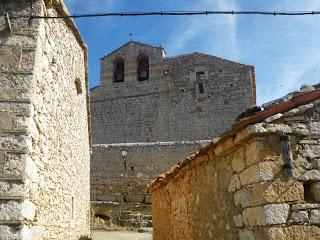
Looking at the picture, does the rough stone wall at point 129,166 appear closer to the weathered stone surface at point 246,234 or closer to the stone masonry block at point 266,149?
the weathered stone surface at point 246,234

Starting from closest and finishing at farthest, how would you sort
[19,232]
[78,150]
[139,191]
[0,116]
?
1. [19,232]
2. [0,116]
3. [78,150]
4. [139,191]

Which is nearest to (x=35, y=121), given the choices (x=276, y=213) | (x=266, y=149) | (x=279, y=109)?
(x=266, y=149)

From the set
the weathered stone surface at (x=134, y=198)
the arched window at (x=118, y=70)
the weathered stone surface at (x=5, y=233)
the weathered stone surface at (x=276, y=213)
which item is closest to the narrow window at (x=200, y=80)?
the arched window at (x=118, y=70)

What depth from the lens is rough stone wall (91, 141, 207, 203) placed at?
15750 mm

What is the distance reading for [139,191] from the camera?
15.7m

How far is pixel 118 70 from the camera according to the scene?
24344mm

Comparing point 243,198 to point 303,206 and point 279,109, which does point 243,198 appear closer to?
point 303,206

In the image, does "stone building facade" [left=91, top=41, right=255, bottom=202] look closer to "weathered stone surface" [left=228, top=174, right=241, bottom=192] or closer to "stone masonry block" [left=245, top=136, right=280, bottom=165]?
"weathered stone surface" [left=228, top=174, right=241, bottom=192]

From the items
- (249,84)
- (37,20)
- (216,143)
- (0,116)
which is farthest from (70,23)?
(249,84)

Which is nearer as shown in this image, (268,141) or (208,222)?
(268,141)

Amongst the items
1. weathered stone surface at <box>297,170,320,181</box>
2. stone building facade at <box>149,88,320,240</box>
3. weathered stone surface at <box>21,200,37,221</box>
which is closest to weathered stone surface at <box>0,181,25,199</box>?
weathered stone surface at <box>21,200,37,221</box>

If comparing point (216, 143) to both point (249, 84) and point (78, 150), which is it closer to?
point (78, 150)

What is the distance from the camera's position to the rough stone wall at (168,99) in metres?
22.0

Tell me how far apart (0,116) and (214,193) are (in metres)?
2.86
